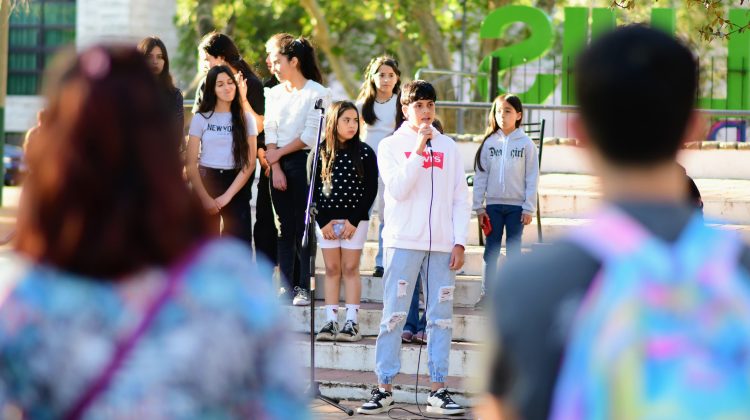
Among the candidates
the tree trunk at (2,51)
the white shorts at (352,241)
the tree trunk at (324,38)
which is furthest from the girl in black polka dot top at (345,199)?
the tree trunk at (324,38)

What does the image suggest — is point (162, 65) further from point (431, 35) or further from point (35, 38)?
point (35, 38)

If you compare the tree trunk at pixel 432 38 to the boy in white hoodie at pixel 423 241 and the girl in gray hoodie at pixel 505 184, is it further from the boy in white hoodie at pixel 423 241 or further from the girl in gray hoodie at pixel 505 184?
the boy in white hoodie at pixel 423 241

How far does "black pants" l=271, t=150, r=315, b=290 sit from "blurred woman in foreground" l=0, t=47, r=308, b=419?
289 inches

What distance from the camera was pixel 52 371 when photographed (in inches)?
90.6

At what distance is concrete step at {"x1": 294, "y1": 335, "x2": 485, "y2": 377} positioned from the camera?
8.95 meters

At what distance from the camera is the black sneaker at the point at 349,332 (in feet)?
30.2

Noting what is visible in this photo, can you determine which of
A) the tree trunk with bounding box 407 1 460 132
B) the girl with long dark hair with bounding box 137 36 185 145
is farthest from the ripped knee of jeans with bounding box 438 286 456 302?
the tree trunk with bounding box 407 1 460 132

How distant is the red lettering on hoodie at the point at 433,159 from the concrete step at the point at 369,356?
4.51 feet

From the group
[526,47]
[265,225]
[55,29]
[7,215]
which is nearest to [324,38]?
[526,47]

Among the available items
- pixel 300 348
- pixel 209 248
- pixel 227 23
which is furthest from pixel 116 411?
pixel 227 23

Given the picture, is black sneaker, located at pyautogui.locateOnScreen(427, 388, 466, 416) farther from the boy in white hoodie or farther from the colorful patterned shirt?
the colorful patterned shirt

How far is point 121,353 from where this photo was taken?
2271 millimetres

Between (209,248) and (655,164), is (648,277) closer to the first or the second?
(655,164)

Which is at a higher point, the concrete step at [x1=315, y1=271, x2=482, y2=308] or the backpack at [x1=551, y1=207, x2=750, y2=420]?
the backpack at [x1=551, y1=207, x2=750, y2=420]
